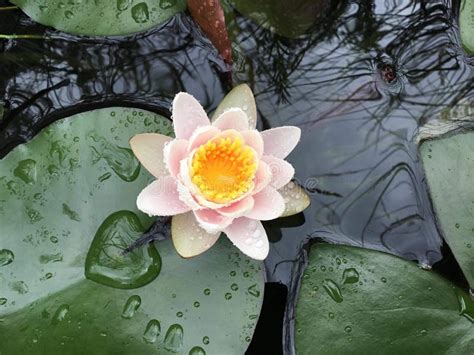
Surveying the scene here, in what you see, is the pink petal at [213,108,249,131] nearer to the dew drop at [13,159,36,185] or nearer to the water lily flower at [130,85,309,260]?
the water lily flower at [130,85,309,260]

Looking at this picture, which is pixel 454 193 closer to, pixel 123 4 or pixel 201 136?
pixel 201 136

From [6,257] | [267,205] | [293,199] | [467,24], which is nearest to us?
[267,205]

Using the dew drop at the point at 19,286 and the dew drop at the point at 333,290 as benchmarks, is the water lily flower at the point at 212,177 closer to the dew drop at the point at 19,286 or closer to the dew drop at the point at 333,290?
the dew drop at the point at 333,290

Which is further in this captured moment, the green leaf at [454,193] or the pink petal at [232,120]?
the green leaf at [454,193]

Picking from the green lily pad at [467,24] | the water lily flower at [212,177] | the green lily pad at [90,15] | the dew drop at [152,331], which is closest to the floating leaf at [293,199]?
the water lily flower at [212,177]

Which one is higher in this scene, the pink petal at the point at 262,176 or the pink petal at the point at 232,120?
the pink petal at the point at 232,120

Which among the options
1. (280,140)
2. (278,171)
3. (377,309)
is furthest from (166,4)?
(377,309)

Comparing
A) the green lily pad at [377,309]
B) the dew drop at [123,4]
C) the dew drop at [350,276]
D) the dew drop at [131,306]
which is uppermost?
the dew drop at [123,4]
